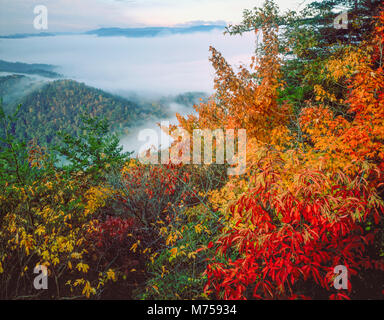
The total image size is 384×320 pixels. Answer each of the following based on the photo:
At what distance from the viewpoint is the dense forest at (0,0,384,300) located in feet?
9.21

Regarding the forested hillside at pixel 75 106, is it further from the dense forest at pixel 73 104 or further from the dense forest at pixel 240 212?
the dense forest at pixel 240 212

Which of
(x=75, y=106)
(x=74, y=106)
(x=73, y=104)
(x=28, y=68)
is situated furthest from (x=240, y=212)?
(x=28, y=68)

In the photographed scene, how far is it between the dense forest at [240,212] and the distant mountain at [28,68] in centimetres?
4375

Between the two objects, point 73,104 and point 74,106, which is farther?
point 73,104

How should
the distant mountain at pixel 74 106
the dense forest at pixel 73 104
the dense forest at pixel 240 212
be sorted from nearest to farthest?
the dense forest at pixel 240 212 < the dense forest at pixel 73 104 < the distant mountain at pixel 74 106

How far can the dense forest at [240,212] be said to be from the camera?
2.81m

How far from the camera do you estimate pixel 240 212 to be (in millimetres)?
2842

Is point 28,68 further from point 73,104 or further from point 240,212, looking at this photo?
point 240,212

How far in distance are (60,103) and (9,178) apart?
46.6 metres

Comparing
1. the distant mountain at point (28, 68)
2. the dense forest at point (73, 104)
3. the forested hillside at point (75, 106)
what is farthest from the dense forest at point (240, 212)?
the distant mountain at point (28, 68)

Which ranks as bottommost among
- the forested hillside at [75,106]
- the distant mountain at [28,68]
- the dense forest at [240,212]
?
the dense forest at [240,212]

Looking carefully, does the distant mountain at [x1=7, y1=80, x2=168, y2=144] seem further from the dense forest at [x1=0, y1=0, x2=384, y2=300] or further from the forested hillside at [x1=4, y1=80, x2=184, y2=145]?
the dense forest at [x1=0, y1=0, x2=384, y2=300]

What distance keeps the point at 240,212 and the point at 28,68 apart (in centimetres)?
5966

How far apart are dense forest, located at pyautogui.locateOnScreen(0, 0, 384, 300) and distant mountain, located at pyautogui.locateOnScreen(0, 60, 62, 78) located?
144 feet
